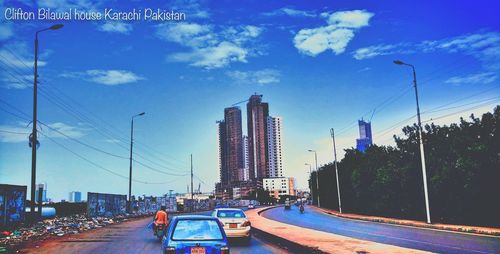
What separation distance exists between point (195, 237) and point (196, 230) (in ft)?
0.98

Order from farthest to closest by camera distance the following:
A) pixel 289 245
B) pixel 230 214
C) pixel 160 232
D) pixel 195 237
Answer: pixel 230 214, pixel 289 245, pixel 160 232, pixel 195 237

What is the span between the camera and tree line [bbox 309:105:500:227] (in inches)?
963

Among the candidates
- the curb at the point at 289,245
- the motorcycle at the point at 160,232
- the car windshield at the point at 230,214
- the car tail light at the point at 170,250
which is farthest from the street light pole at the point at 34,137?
the car tail light at the point at 170,250

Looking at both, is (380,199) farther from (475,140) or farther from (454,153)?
(475,140)

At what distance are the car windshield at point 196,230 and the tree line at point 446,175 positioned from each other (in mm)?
19650

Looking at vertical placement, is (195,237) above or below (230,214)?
above

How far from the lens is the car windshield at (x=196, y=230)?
30.1 feet

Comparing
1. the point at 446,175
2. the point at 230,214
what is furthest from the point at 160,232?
the point at 446,175

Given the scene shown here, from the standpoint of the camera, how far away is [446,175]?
2786 cm

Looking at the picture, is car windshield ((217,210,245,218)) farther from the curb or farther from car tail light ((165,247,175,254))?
car tail light ((165,247,175,254))

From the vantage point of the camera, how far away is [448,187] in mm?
28609

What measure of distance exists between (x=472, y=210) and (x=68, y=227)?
25.9m

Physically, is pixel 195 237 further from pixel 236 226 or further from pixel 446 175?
pixel 446 175

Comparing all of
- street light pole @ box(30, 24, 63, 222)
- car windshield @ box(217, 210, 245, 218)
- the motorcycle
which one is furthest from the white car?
street light pole @ box(30, 24, 63, 222)
